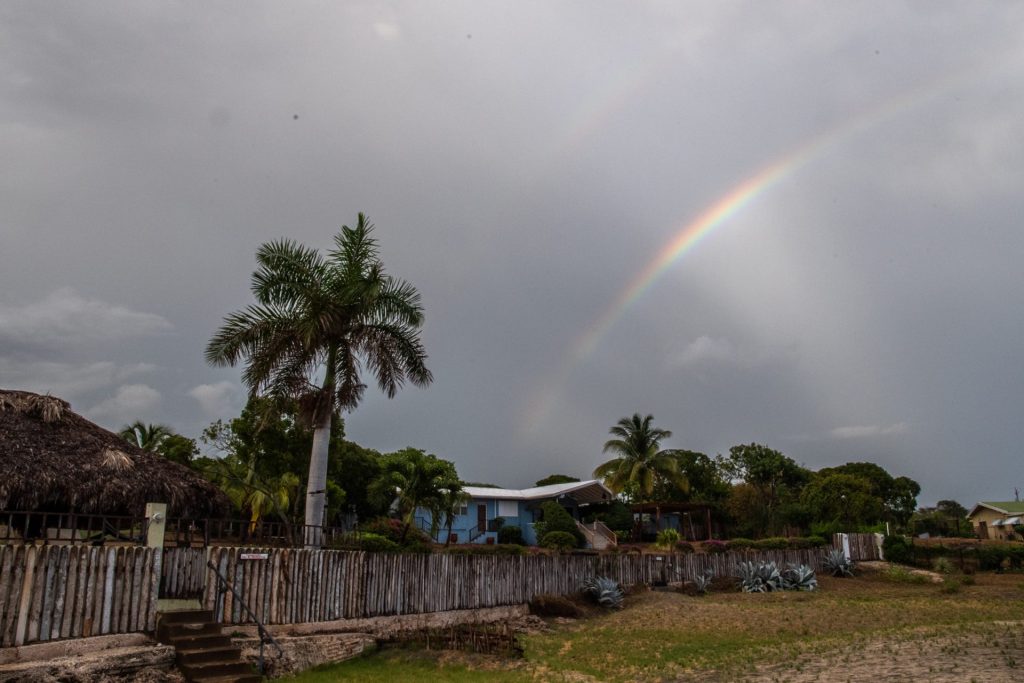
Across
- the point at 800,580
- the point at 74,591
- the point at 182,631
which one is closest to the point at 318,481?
the point at 182,631

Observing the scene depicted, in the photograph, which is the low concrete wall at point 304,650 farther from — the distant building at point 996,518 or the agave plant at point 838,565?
the distant building at point 996,518

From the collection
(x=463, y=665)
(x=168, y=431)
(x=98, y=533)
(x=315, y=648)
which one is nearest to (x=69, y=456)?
(x=98, y=533)

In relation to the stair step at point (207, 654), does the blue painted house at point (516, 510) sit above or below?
above

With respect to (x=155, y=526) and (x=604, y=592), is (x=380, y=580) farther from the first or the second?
(x=604, y=592)

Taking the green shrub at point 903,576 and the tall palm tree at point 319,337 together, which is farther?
the green shrub at point 903,576

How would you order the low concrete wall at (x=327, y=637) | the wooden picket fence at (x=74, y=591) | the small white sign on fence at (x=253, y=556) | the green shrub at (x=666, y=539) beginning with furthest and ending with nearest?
the green shrub at (x=666, y=539) → the small white sign on fence at (x=253, y=556) → the low concrete wall at (x=327, y=637) → the wooden picket fence at (x=74, y=591)

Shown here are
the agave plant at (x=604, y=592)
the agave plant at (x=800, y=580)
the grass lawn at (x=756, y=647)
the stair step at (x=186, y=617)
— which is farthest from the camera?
the agave plant at (x=800, y=580)

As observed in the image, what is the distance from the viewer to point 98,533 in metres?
19.8

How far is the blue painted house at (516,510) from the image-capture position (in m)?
42.2

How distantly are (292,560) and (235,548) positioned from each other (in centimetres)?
142

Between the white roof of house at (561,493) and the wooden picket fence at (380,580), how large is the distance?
18479 mm

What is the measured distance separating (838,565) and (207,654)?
2758 cm

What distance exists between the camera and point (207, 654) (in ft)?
40.2

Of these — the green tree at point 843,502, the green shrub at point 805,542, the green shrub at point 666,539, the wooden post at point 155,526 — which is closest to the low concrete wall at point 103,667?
the wooden post at point 155,526
